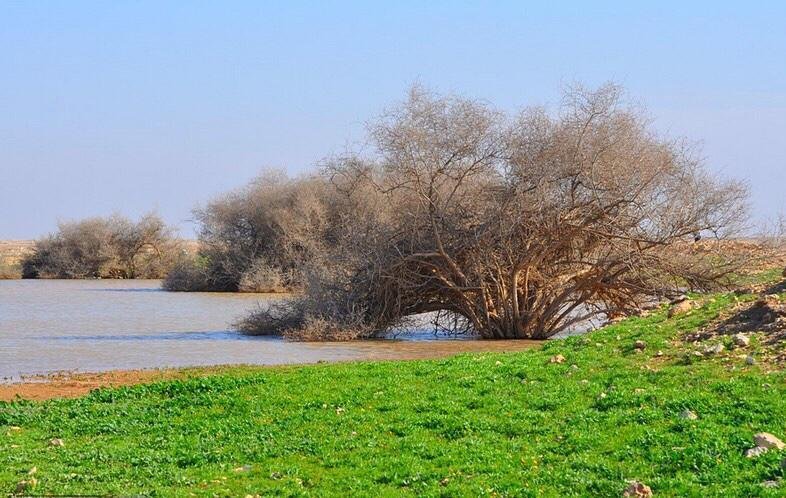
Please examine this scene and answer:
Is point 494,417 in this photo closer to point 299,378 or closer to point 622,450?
point 622,450

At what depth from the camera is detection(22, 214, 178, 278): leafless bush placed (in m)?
72.6

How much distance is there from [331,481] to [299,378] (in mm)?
6688

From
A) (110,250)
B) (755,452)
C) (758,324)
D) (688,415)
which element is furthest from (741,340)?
Answer: (110,250)

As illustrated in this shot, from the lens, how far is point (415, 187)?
26.8 metres

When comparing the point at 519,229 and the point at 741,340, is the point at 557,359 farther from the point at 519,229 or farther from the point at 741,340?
the point at 519,229

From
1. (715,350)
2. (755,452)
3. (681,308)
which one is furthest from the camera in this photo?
(681,308)

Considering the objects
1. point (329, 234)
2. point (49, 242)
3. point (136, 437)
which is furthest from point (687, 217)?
point (49, 242)

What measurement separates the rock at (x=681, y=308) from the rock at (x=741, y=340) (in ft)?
11.9

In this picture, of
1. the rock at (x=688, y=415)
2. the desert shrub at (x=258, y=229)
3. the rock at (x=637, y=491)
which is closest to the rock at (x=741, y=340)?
the rock at (x=688, y=415)

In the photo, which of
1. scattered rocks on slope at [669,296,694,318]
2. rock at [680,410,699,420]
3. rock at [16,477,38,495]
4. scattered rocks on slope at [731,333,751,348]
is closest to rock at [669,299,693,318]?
scattered rocks on slope at [669,296,694,318]

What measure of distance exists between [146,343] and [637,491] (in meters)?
21.3

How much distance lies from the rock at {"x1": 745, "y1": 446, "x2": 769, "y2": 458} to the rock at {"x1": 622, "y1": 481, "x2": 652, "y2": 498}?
1166 mm

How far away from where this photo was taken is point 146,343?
89.9 feet

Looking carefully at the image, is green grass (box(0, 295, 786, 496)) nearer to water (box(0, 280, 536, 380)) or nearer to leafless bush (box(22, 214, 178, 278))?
water (box(0, 280, 536, 380))
